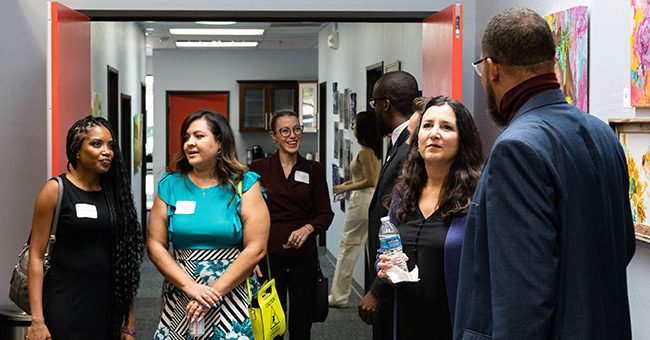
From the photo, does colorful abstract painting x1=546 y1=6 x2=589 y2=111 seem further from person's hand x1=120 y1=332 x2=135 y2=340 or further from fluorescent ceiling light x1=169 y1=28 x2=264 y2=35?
fluorescent ceiling light x1=169 y1=28 x2=264 y2=35

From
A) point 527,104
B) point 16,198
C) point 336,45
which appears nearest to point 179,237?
point 16,198

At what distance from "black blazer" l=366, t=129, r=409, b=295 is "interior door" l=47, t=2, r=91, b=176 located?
1.48m

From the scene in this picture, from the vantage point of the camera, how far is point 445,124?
2.99m

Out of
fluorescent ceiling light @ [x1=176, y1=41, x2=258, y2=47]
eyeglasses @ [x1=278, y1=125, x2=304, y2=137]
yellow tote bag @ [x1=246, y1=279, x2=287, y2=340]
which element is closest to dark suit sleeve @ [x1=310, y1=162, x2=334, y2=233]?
eyeglasses @ [x1=278, y1=125, x2=304, y2=137]

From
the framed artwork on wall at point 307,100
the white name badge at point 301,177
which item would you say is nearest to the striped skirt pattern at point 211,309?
the white name badge at point 301,177

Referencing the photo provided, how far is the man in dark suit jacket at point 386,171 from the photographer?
3434 millimetres

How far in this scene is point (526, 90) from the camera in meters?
1.91

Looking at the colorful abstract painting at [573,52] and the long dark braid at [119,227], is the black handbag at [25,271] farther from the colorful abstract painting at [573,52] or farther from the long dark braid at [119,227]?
the colorful abstract painting at [573,52]

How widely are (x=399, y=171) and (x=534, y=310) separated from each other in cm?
189

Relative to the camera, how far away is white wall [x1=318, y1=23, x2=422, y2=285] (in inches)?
251

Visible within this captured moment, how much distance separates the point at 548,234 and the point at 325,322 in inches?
207

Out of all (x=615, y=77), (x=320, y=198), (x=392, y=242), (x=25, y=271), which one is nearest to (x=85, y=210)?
(x=25, y=271)

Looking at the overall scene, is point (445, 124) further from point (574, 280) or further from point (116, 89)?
point (116, 89)

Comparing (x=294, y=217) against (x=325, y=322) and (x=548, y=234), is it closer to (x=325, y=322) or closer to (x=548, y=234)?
(x=325, y=322)
